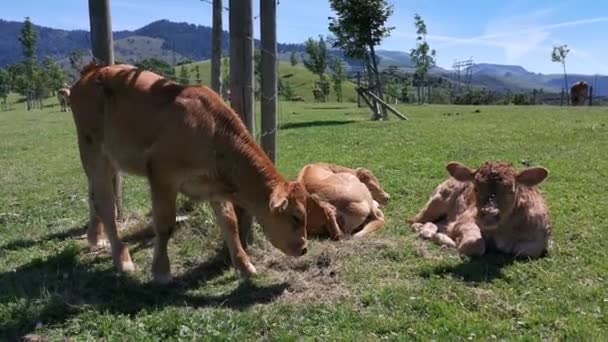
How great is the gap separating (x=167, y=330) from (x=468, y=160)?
35.3 ft

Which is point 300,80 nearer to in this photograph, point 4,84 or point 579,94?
point 4,84

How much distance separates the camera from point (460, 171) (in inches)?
306

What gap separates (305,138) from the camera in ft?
69.6

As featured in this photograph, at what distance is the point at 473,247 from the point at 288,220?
7.50ft

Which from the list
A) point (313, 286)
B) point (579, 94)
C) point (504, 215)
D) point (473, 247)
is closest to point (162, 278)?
point (313, 286)

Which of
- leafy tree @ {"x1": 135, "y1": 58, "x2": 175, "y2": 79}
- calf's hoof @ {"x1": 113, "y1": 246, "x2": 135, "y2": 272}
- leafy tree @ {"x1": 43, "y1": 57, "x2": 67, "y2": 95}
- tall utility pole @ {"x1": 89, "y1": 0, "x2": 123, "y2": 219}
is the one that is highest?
leafy tree @ {"x1": 43, "y1": 57, "x2": 67, "y2": 95}

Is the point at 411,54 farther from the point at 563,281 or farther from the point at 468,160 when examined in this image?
the point at 563,281

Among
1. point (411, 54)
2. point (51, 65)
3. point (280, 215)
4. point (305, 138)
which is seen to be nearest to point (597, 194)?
point (280, 215)

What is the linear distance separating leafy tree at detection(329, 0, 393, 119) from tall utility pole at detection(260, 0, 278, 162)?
22.4 m

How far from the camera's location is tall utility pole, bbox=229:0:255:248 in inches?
300

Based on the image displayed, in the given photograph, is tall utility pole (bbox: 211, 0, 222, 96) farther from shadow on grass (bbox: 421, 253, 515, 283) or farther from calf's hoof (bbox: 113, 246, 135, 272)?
shadow on grass (bbox: 421, 253, 515, 283)

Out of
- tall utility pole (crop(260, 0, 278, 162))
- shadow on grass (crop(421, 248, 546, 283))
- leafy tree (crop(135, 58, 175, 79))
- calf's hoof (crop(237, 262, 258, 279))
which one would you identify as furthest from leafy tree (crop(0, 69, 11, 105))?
shadow on grass (crop(421, 248, 546, 283))

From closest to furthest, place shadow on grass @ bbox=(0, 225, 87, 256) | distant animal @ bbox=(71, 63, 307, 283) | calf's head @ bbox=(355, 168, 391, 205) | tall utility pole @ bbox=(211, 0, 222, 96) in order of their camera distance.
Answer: distant animal @ bbox=(71, 63, 307, 283)
shadow on grass @ bbox=(0, 225, 87, 256)
calf's head @ bbox=(355, 168, 391, 205)
tall utility pole @ bbox=(211, 0, 222, 96)

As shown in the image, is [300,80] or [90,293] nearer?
[90,293]
